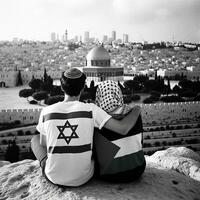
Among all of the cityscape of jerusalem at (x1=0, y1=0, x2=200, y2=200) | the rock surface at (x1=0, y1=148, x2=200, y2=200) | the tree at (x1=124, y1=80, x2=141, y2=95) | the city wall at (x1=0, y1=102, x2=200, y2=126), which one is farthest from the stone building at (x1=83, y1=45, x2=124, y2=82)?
the rock surface at (x1=0, y1=148, x2=200, y2=200)

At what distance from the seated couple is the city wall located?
9.77 meters

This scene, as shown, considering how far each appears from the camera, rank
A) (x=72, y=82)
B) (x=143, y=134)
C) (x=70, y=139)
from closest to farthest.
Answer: (x=70, y=139) → (x=72, y=82) → (x=143, y=134)

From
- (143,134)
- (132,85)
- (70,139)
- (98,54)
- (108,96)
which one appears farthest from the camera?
(98,54)

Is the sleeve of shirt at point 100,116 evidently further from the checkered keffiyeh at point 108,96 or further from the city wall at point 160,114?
the city wall at point 160,114

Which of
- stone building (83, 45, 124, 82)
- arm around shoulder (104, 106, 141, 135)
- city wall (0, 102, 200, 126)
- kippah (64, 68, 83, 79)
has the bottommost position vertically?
city wall (0, 102, 200, 126)

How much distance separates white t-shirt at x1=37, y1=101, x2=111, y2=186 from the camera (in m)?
1.83

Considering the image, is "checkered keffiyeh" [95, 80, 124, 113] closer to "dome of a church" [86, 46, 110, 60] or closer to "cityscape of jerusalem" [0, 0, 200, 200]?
"cityscape of jerusalem" [0, 0, 200, 200]

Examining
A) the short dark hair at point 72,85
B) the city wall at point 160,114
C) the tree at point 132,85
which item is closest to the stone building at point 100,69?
the tree at point 132,85

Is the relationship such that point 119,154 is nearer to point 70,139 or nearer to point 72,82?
point 70,139

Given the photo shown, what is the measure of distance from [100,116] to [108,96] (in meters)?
0.23

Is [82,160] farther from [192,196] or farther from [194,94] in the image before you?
[194,94]

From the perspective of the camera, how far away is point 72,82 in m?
1.94

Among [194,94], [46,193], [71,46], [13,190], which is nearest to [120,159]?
[46,193]

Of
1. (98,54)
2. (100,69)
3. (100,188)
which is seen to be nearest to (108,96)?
(100,188)
